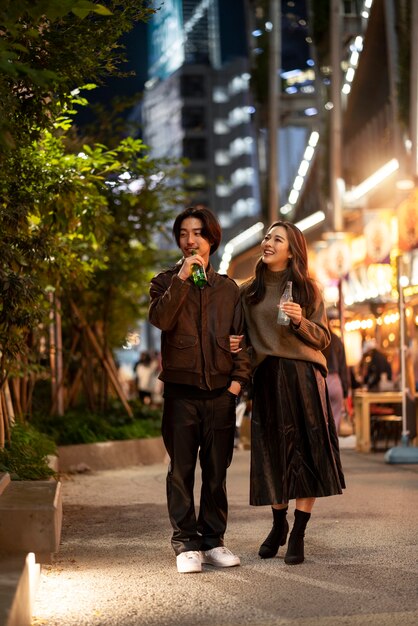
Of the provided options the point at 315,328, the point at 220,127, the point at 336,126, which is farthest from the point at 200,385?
the point at 220,127

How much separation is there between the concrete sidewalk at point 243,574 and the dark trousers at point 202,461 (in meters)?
0.24

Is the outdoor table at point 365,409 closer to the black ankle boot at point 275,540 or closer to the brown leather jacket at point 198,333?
the black ankle boot at point 275,540

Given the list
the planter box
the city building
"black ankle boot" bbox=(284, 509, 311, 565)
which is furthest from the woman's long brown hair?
the city building

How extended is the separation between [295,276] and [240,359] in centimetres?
58

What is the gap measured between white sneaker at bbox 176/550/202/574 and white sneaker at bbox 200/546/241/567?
147 mm

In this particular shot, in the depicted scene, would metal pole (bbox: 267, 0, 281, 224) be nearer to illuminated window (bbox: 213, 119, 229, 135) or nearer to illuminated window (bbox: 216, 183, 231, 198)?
illuminated window (bbox: 216, 183, 231, 198)

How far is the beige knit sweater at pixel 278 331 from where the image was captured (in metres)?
7.00

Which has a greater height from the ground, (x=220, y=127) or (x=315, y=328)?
(x=220, y=127)

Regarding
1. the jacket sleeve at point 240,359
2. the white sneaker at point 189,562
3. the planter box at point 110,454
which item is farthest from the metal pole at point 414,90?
the white sneaker at point 189,562

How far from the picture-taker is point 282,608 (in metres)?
5.70

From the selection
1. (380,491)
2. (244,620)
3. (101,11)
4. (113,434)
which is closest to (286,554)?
(244,620)

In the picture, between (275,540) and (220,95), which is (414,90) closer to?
(275,540)

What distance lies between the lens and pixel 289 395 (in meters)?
7.02

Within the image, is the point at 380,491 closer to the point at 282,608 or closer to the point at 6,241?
the point at 6,241
